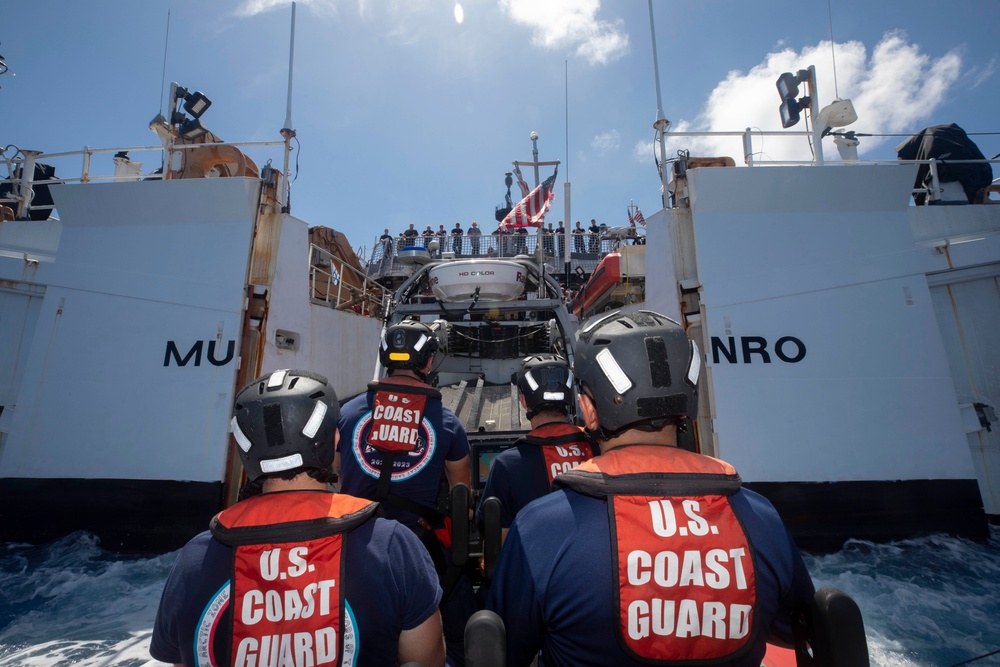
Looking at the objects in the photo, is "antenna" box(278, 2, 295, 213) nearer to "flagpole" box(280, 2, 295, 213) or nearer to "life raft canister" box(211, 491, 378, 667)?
"flagpole" box(280, 2, 295, 213)

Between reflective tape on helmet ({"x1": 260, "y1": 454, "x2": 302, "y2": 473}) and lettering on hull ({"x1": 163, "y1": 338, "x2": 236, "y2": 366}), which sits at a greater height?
lettering on hull ({"x1": 163, "y1": 338, "x2": 236, "y2": 366})

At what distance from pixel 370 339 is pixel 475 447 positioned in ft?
18.8

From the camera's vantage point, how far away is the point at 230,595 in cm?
119

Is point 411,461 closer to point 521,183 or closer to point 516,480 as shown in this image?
point 516,480

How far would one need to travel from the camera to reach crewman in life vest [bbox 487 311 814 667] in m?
1.09

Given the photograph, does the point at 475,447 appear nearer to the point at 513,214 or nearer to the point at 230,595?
the point at 230,595

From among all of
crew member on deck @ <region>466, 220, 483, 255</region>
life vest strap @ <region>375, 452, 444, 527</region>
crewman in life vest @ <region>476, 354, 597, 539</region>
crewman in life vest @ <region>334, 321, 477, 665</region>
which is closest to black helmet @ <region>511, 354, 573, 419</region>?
crewman in life vest @ <region>476, 354, 597, 539</region>

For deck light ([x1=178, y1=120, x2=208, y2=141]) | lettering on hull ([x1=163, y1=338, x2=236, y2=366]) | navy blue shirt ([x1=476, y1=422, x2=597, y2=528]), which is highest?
deck light ([x1=178, y1=120, x2=208, y2=141])

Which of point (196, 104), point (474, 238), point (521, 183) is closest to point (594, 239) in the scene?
point (474, 238)

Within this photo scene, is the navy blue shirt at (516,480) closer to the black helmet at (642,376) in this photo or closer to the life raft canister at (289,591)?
the black helmet at (642,376)

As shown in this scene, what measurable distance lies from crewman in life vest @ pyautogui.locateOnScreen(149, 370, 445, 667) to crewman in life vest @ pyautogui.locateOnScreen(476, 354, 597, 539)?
981 mm

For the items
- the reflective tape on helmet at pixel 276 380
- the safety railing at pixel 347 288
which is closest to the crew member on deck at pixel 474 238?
the safety railing at pixel 347 288

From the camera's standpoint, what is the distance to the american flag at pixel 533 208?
8383 millimetres

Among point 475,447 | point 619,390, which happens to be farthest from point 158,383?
point 619,390
